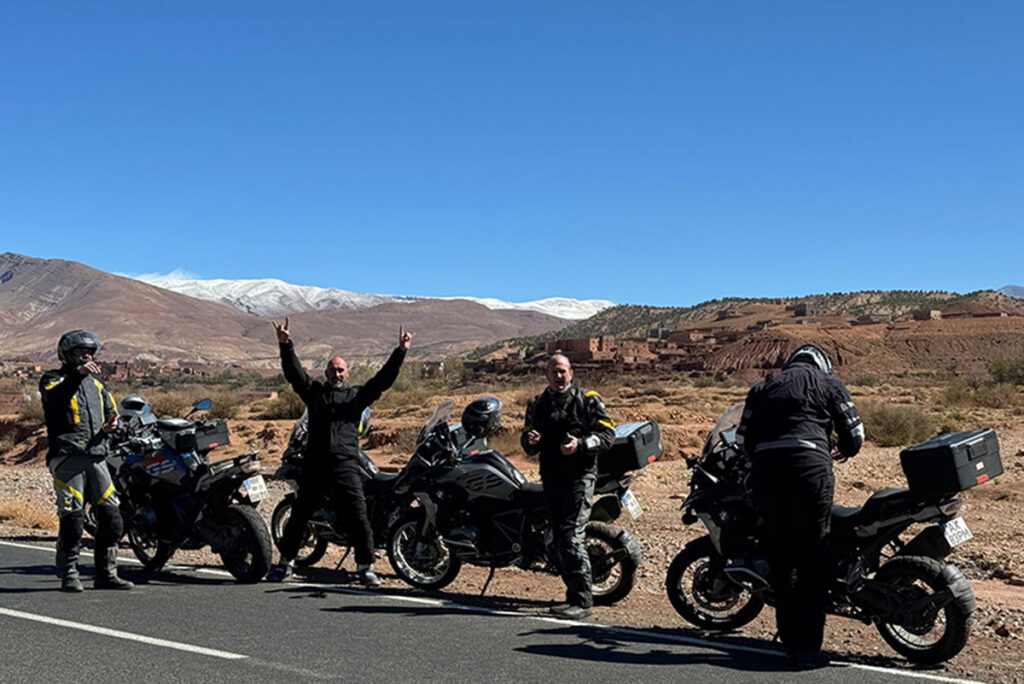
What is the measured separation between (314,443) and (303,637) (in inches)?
88.9

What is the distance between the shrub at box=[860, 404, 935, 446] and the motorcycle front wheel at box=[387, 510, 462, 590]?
20.5 metres

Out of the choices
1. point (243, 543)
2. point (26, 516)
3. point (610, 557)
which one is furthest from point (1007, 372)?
point (243, 543)

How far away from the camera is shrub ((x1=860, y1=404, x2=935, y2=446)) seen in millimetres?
26812

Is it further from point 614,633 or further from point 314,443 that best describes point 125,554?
point 614,633

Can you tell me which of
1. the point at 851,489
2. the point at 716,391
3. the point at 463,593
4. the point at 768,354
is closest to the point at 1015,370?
the point at 716,391

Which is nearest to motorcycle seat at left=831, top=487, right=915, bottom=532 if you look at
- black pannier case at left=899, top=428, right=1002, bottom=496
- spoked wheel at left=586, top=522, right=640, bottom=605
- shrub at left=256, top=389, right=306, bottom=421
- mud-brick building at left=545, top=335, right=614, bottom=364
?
black pannier case at left=899, top=428, right=1002, bottom=496

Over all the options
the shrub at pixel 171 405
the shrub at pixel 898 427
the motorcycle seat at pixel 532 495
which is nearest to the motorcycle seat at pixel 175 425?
the motorcycle seat at pixel 532 495

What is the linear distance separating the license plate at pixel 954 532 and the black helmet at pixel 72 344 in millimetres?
6187

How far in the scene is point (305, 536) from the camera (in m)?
9.30

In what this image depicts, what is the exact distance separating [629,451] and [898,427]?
21.1 m

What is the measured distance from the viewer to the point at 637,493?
60.6 ft

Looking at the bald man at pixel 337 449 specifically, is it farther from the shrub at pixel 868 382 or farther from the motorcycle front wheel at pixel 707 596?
the shrub at pixel 868 382

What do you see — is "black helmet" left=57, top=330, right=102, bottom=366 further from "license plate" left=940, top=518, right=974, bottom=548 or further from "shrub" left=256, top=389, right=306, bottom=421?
"shrub" left=256, top=389, right=306, bottom=421

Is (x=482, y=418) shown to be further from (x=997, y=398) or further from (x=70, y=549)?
(x=997, y=398)
